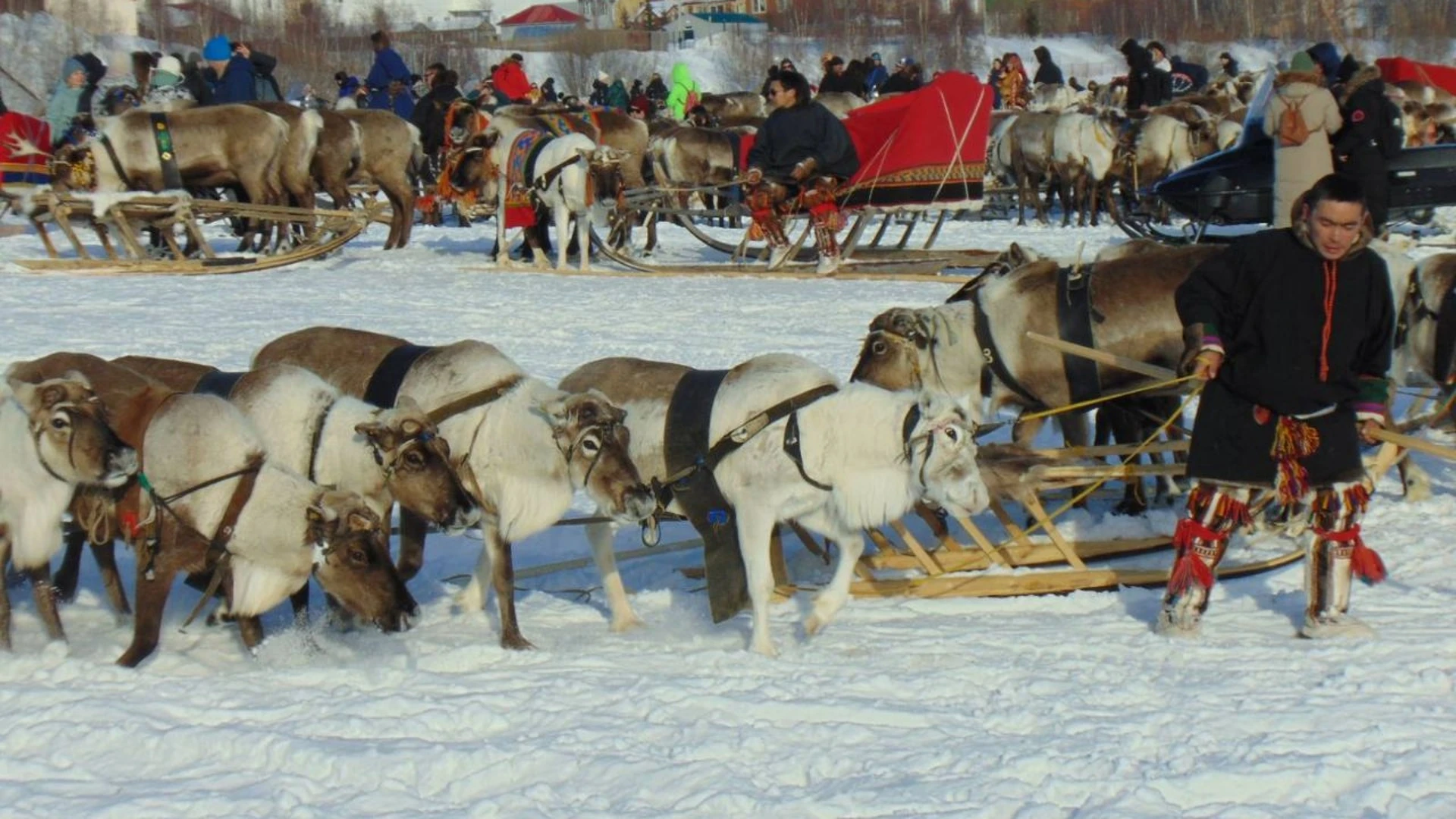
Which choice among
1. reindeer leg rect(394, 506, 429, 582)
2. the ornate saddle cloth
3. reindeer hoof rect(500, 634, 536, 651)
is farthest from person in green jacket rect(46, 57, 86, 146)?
reindeer hoof rect(500, 634, 536, 651)

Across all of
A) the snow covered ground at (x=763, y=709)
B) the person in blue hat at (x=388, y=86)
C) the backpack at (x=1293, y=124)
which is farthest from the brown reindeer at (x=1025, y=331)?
the person in blue hat at (x=388, y=86)

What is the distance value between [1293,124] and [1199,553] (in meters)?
5.53

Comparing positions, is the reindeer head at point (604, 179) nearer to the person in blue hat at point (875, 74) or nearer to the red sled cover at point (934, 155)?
the red sled cover at point (934, 155)

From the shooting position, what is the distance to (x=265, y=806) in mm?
4148

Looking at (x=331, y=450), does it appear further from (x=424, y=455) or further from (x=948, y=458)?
(x=948, y=458)

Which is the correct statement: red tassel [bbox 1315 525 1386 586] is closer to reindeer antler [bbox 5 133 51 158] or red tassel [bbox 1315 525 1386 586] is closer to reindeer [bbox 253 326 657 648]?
reindeer [bbox 253 326 657 648]

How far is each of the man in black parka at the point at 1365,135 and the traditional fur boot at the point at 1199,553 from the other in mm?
5492

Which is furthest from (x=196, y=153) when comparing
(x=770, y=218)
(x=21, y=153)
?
(x=770, y=218)

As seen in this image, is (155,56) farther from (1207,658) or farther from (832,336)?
(1207,658)

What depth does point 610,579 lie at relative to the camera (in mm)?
6113

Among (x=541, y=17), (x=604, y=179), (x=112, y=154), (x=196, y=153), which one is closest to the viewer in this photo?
(x=604, y=179)

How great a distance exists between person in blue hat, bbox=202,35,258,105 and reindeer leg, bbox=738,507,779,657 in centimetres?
1541

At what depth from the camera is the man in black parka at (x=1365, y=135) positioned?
1047 centimetres

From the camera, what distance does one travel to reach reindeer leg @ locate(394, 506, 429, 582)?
242 inches
